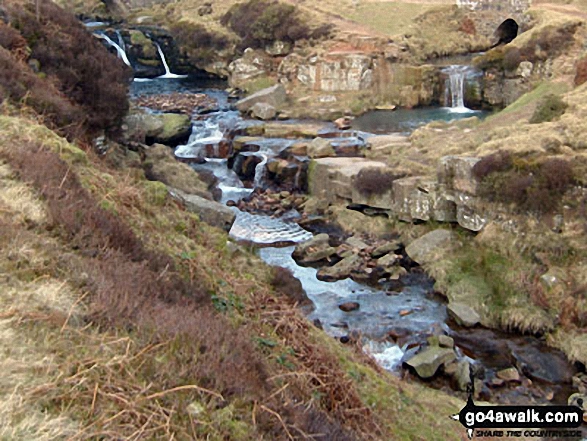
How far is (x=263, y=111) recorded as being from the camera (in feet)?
94.8

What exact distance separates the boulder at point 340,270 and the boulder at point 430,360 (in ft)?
13.6

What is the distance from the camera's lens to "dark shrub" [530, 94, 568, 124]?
19188mm

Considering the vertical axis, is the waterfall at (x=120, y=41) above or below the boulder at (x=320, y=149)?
above

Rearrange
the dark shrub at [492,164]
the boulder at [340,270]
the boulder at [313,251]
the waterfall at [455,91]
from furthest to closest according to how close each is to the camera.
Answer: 1. the waterfall at [455,91]
2. the boulder at [313,251]
3. the dark shrub at [492,164]
4. the boulder at [340,270]

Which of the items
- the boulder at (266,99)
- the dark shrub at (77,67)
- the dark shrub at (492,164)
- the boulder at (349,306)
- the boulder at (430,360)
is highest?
the dark shrub at (77,67)

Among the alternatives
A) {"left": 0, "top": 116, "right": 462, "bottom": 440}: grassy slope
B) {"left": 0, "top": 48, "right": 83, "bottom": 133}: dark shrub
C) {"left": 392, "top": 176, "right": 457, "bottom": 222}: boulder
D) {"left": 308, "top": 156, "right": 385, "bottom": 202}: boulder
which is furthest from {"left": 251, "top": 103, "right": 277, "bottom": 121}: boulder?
{"left": 0, "top": 116, "right": 462, "bottom": 440}: grassy slope

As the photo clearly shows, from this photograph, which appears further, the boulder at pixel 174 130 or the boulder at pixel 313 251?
the boulder at pixel 174 130

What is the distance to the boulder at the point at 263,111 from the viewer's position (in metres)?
28.9

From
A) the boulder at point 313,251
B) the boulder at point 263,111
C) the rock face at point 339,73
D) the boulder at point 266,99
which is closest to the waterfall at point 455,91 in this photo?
the rock face at point 339,73

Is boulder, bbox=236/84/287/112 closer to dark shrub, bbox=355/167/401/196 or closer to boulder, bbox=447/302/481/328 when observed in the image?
dark shrub, bbox=355/167/401/196

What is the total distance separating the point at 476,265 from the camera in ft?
49.6

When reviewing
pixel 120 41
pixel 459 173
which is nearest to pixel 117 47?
pixel 120 41

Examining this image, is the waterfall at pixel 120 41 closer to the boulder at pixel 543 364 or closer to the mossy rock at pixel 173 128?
the mossy rock at pixel 173 128

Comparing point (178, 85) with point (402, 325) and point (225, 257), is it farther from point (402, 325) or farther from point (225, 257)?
point (225, 257)
